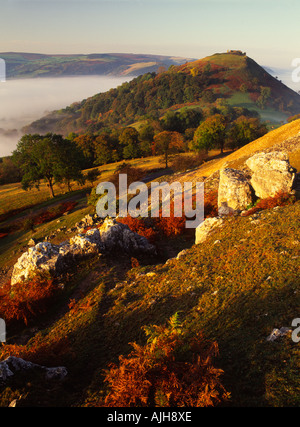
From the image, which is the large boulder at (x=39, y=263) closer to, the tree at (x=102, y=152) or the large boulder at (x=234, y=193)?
the large boulder at (x=234, y=193)

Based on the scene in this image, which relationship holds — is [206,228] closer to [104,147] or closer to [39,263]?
[39,263]

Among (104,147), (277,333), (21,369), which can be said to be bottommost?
(21,369)

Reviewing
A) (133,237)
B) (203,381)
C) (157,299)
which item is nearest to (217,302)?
(157,299)

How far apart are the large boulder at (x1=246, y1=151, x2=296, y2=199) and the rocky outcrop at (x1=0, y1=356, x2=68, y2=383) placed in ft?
53.7

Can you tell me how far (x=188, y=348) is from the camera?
21.8 feet

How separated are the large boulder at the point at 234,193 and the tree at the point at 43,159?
34943 mm

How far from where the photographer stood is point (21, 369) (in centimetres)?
725

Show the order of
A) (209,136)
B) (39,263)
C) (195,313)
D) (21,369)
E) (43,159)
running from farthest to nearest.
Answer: (209,136) → (43,159) → (39,263) → (195,313) → (21,369)

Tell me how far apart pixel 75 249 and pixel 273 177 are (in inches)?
548

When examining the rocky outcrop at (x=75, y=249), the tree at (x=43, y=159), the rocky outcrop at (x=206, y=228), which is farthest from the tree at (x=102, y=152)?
the rocky outcrop at (x=206, y=228)

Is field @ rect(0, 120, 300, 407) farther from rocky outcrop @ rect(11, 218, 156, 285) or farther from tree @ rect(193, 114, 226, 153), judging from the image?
tree @ rect(193, 114, 226, 153)

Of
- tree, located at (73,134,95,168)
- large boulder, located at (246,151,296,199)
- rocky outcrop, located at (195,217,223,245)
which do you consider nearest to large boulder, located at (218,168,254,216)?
large boulder, located at (246,151,296,199)

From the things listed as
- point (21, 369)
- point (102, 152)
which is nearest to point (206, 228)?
point (21, 369)
